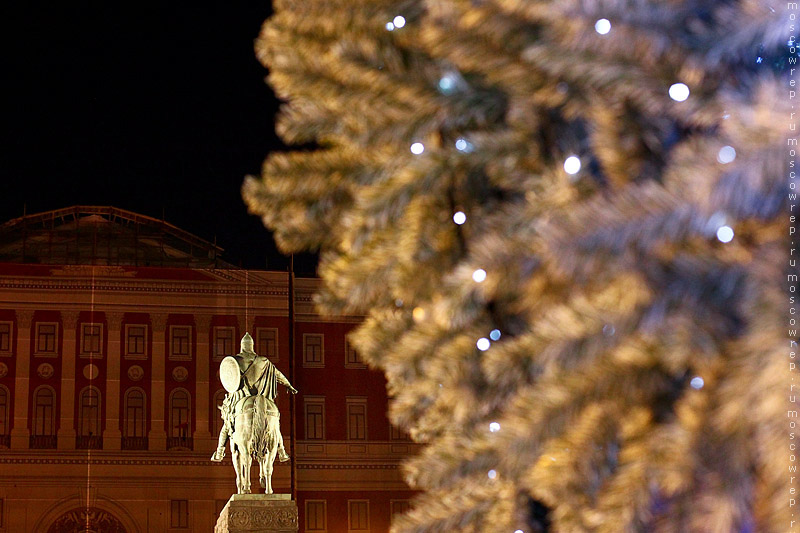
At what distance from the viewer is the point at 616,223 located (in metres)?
1.36

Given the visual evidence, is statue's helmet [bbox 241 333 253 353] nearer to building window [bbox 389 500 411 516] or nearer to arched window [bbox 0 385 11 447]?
arched window [bbox 0 385 11 447]

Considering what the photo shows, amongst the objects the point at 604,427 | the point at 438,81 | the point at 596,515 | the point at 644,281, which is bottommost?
the point at 596,515

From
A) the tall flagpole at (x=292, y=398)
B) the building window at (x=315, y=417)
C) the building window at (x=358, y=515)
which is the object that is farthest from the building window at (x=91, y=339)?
the building window at (x=358, y=515)

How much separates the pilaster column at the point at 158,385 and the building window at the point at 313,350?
11.6ft

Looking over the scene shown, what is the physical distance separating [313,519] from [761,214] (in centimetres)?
2601

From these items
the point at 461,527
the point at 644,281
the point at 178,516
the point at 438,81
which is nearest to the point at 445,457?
the point at 461,527

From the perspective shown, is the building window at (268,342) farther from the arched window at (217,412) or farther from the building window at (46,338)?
the building window at (46,338)

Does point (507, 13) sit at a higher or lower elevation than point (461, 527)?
higher

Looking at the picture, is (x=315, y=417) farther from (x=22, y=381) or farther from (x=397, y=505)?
(x=22, y=381)

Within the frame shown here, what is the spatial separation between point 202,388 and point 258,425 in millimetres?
13554

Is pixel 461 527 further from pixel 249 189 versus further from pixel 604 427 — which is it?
pixel 249 189

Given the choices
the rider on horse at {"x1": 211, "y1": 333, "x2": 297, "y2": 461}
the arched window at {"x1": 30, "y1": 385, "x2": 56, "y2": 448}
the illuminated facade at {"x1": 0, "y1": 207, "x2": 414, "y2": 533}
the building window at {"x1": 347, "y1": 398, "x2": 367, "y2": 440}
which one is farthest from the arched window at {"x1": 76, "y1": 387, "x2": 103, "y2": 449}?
the rider on horse at {"x1": 211, "y1": 333, "x2": 297, "y2": 461}

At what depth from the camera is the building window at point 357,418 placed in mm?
27328

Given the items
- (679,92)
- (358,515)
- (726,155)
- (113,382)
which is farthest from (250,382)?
(358,515)
